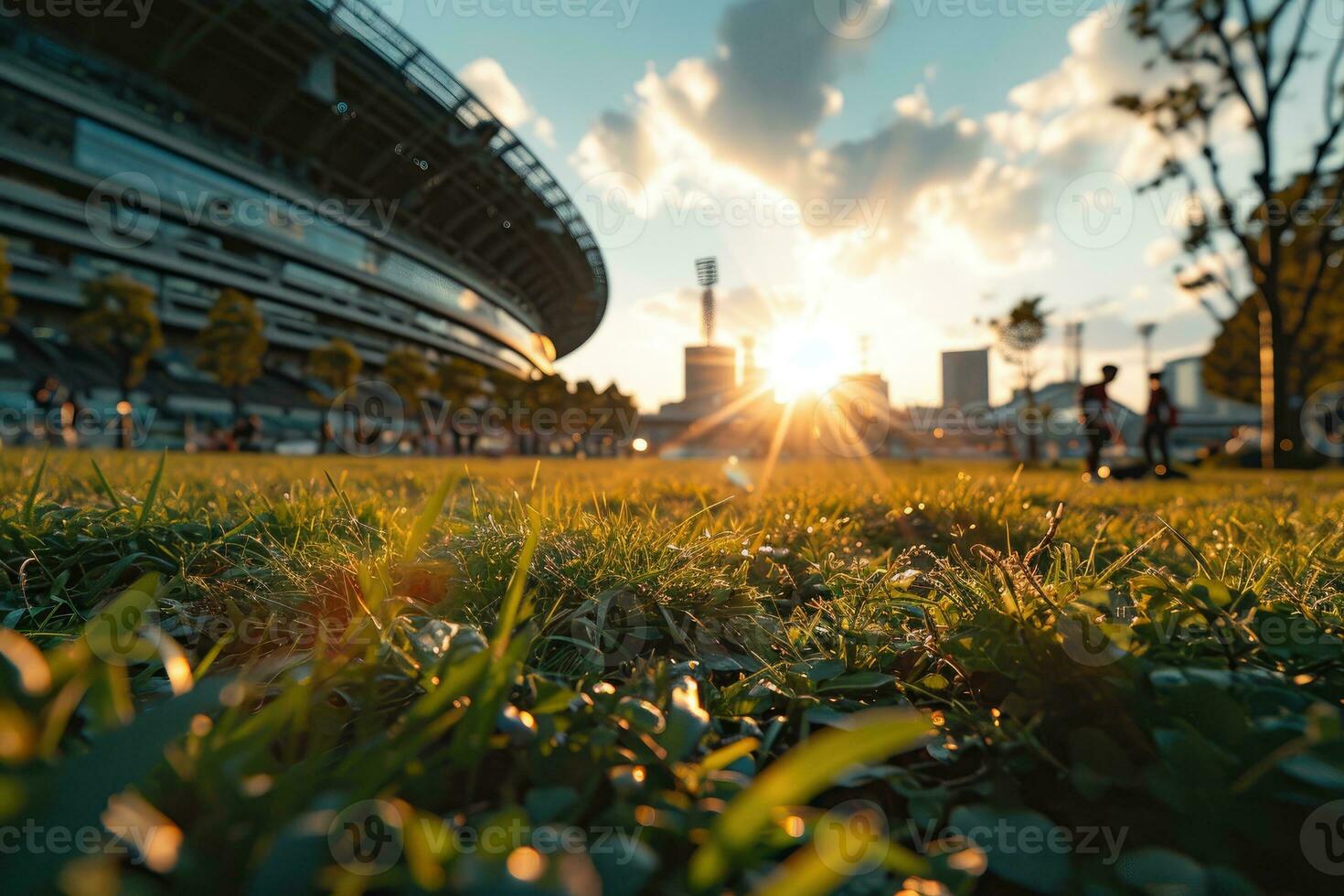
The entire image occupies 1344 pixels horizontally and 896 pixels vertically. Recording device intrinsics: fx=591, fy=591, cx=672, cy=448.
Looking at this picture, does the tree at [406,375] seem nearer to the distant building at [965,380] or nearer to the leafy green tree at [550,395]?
the leafy green tree at [550,395]

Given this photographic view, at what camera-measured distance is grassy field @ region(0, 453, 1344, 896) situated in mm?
580

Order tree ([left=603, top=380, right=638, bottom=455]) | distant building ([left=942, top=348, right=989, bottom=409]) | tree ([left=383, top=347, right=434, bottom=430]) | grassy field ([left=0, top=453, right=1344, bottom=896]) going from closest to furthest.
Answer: grassy field ([left=0, top=453, right=1344, bottom=896]), tree ([left=383, top=347, right=434, bottom=430]), tree ([left=603, top=380, right=638, bottom=455]), distant building ([left=942, top=348, right=989, bottom=409])

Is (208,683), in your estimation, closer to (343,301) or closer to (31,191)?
(31,191)

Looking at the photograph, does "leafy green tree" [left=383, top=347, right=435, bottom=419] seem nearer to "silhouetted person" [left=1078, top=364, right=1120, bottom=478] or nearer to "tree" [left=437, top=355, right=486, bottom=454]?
"tree" [left=437, top=355, right=486, bottom=454]

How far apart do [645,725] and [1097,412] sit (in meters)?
11.7

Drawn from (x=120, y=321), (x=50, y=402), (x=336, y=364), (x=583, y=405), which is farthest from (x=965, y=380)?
(x=50, y=402)

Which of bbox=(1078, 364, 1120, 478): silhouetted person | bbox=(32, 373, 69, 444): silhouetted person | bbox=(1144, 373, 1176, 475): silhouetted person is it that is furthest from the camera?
bbox=(32, 373, 69, 444): silhouetted person

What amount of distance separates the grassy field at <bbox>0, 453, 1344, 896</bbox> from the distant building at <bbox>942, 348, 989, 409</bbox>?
71500mm

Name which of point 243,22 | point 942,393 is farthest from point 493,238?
point 942,393

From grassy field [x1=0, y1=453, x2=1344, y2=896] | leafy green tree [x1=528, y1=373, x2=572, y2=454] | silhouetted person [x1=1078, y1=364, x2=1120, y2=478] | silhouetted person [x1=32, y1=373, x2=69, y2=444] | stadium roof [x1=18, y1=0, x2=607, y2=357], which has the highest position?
stadium roof [x1=18, y1=0, x2=607, y2=357]

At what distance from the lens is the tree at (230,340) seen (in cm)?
3397

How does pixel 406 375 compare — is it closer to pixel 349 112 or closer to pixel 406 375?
pixel 406 375

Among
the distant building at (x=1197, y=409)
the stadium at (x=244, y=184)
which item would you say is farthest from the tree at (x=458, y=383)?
the distant building at (x=1197, y=409)

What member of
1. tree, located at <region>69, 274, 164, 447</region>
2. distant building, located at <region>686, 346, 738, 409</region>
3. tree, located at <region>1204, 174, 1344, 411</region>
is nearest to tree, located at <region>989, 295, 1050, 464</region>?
tree, located at <region>1204, 174, 1344, 411</region>
